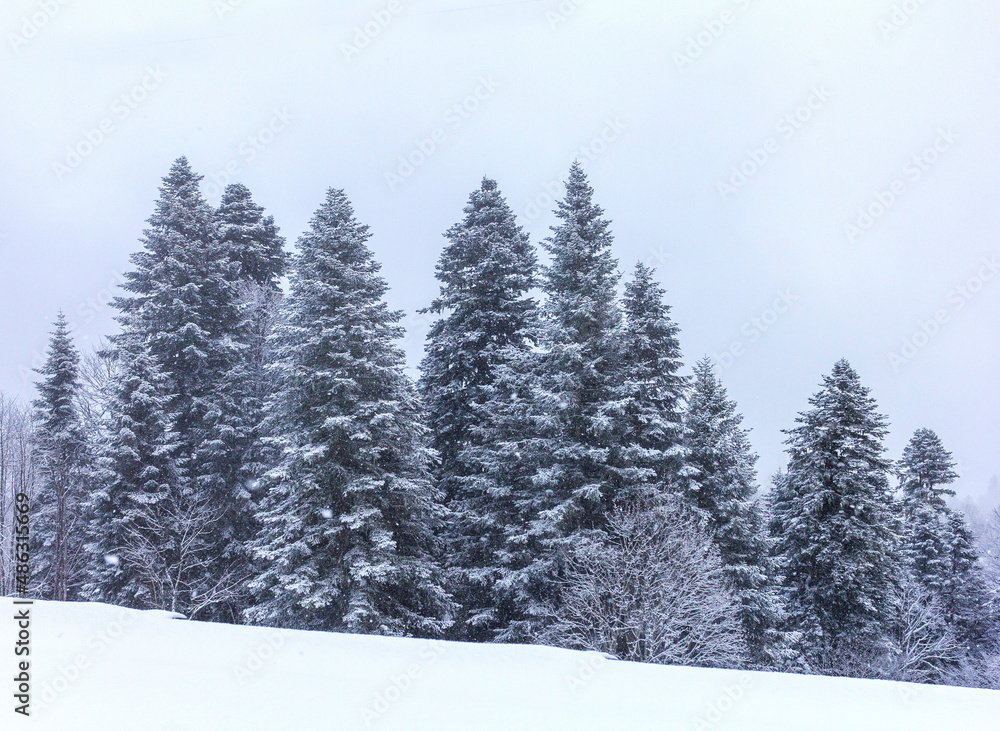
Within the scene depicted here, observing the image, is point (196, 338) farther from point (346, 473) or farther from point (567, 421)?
point (567, 421)

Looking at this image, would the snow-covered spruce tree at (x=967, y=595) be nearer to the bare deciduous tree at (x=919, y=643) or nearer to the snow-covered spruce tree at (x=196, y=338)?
the bare deciduous tree at (x=919, y=643)

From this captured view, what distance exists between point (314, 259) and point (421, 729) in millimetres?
15388

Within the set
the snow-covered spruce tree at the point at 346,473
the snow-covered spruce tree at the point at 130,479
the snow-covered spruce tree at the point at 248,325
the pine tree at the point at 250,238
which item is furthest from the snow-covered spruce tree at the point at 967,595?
the pine tree at the point at 250,238

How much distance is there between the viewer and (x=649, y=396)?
1961cm

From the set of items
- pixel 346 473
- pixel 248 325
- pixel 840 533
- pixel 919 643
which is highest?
pixel 248 325

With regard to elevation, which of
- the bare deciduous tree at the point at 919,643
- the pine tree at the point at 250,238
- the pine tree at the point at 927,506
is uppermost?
the pine tree at the point at 250,238

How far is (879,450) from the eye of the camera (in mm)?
22078

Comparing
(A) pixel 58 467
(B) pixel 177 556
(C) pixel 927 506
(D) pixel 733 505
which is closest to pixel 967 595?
(C) pixel 927 506

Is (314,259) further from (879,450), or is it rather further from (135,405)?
(879,450)

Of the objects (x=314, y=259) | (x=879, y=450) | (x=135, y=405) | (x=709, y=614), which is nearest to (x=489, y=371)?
(x=314, y=259)

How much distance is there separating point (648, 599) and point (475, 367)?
8.77 meters

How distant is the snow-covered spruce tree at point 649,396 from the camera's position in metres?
18.0

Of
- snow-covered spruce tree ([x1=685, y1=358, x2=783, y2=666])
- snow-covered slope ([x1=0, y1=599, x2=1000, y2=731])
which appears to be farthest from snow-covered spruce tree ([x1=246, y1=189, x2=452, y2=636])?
snow-covered slope ([x1=0, y1=599, x2=1000, y2=731])

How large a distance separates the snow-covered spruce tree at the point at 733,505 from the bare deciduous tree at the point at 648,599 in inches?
91.3
